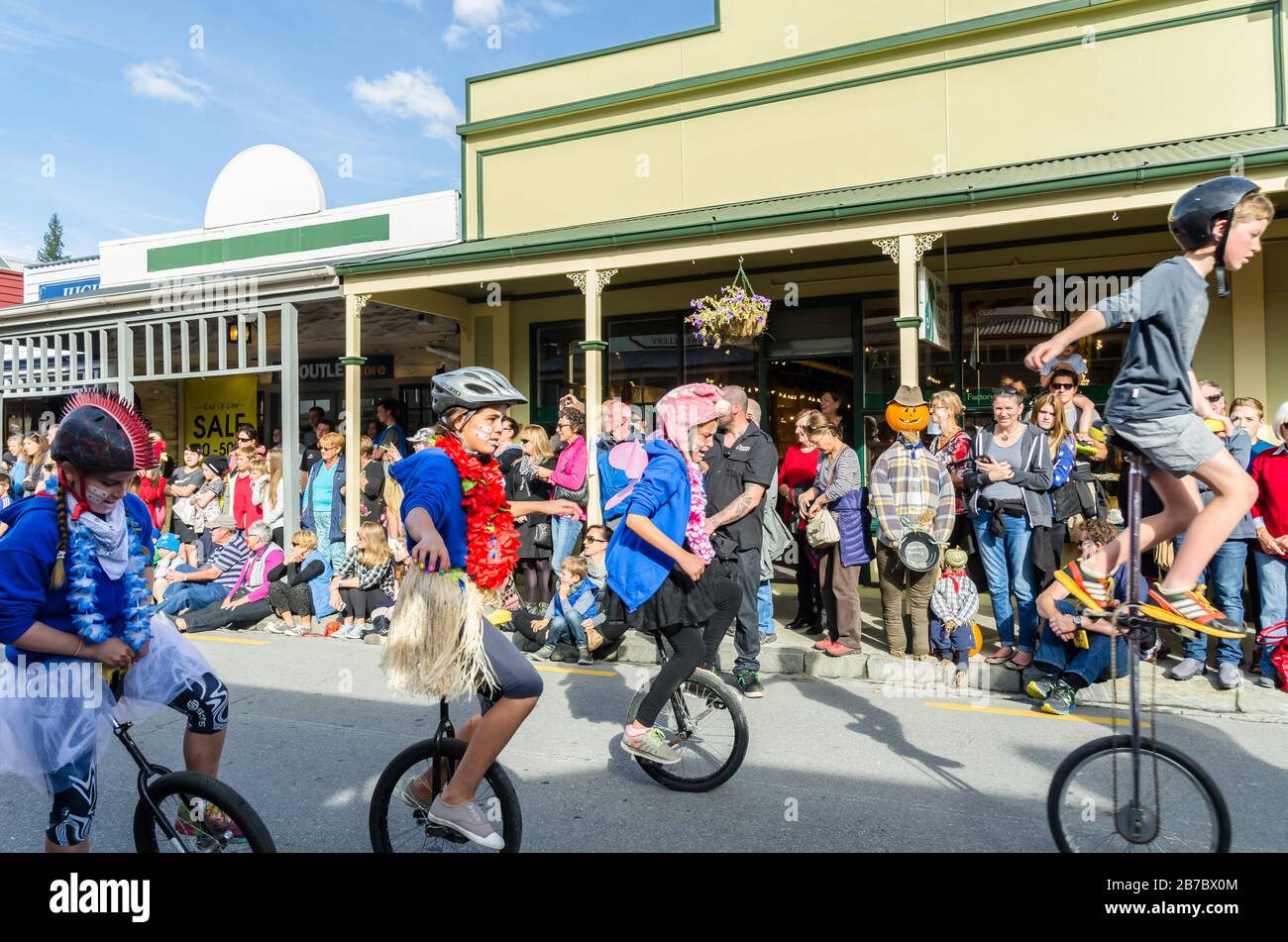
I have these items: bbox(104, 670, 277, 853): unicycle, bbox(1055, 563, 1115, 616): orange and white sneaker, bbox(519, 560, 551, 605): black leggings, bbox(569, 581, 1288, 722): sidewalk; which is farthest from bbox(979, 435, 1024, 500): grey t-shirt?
bbox(104, 670, 277, 853): unicycle

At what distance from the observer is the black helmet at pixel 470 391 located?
3.36 m

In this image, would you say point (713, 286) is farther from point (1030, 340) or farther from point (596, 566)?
point (596, 566)

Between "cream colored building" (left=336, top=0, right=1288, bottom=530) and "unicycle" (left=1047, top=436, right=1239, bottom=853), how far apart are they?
194 inches

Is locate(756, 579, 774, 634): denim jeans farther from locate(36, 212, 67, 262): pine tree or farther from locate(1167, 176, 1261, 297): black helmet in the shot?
locate(36, 212, 67, 262): pine tree

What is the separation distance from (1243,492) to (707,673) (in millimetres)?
2548

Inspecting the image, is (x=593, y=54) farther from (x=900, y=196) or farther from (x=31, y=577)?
(x=31, y=577)

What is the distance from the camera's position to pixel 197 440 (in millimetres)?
17328

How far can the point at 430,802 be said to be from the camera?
3354 mm

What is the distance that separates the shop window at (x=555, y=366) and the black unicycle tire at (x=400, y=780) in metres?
9.15

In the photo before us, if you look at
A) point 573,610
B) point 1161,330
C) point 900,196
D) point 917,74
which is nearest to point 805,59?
point 917,74

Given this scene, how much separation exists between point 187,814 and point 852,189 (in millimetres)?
9390

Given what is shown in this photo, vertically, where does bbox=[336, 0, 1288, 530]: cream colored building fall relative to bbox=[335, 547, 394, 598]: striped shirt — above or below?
above

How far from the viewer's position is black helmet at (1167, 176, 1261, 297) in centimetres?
301
